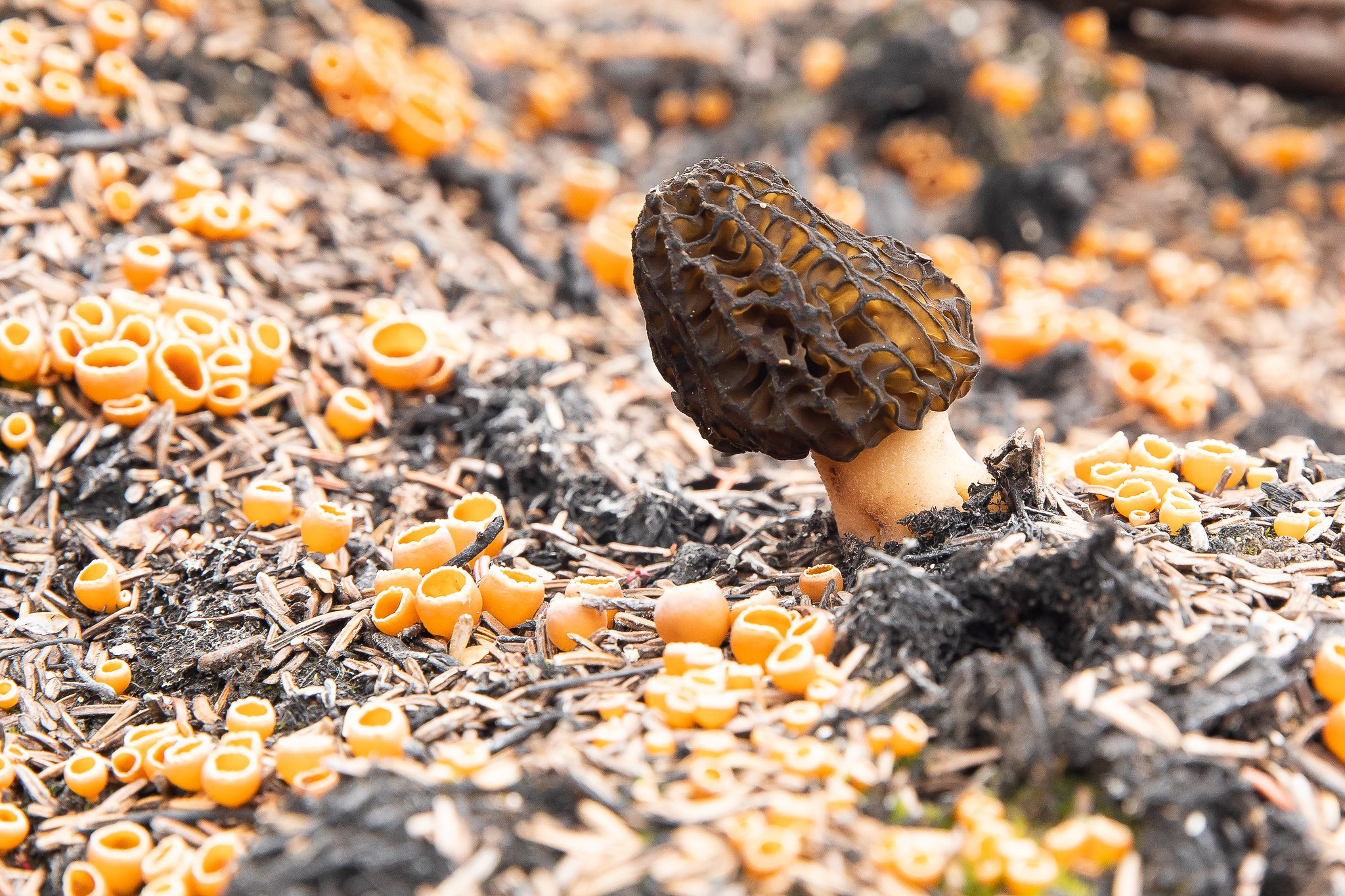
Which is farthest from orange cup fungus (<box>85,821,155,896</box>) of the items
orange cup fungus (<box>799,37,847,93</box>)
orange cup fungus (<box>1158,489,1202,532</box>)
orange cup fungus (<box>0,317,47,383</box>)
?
orange cup fungus (<box>799,37,847,93</box>)

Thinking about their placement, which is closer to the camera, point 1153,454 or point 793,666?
point 793,666

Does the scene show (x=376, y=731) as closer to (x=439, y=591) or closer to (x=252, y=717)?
(x=252, y=717)

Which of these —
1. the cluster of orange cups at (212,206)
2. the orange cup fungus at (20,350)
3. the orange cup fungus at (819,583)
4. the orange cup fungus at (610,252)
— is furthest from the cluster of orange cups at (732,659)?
the orange cup fungus at (610,252)

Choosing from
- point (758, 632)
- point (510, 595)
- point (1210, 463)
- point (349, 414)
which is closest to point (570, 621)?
point (510, 595)

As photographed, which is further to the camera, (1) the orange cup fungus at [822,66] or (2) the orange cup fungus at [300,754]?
(1) the orange cup fungus at [822,66]

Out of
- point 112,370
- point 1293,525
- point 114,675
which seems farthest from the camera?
point 112,370

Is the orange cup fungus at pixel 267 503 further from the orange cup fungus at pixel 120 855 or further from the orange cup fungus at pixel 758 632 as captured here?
the orange cup fungus at pixel 758 632

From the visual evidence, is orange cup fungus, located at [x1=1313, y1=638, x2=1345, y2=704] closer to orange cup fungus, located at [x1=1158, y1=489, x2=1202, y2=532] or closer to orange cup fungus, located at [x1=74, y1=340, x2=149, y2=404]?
orange cup fungus, located at [x1=1158, y1=489, x2=1202, y2=532]

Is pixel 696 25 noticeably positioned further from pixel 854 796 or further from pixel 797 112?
pixel 854 796
